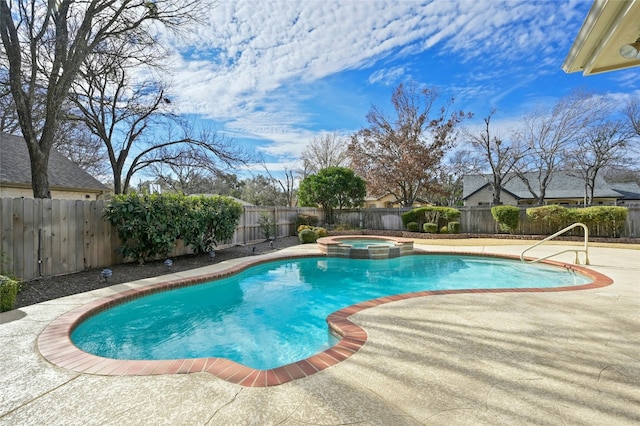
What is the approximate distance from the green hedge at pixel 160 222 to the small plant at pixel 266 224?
436 cm

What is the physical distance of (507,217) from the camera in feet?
47.2

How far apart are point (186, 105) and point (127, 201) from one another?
9261 mm

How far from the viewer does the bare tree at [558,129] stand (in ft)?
60.1

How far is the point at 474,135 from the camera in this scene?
2227 cm

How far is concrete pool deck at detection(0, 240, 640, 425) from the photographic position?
1.94 metres

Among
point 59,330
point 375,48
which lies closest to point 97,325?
point 59,330

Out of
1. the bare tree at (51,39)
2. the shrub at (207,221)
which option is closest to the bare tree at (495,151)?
the shrub at (207,221)

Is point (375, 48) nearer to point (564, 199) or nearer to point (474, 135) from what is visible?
point (474, 135)

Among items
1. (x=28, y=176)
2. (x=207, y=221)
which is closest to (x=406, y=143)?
(x=207, y=221)

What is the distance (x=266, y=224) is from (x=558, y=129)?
64.2 feet

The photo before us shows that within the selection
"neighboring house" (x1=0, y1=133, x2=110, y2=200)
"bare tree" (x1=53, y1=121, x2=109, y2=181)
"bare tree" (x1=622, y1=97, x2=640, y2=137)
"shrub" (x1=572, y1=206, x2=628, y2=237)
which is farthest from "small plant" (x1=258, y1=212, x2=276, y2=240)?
"bare tree" (x1=622, y1=97, x2=640, y2=137)

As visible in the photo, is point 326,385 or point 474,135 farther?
point 474,135

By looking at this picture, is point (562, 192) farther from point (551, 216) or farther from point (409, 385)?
point (409, 385)

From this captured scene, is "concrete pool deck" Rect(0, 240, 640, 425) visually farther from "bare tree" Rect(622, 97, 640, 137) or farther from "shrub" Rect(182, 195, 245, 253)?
"bare tree" Rect(622, 97, 640, 137)
